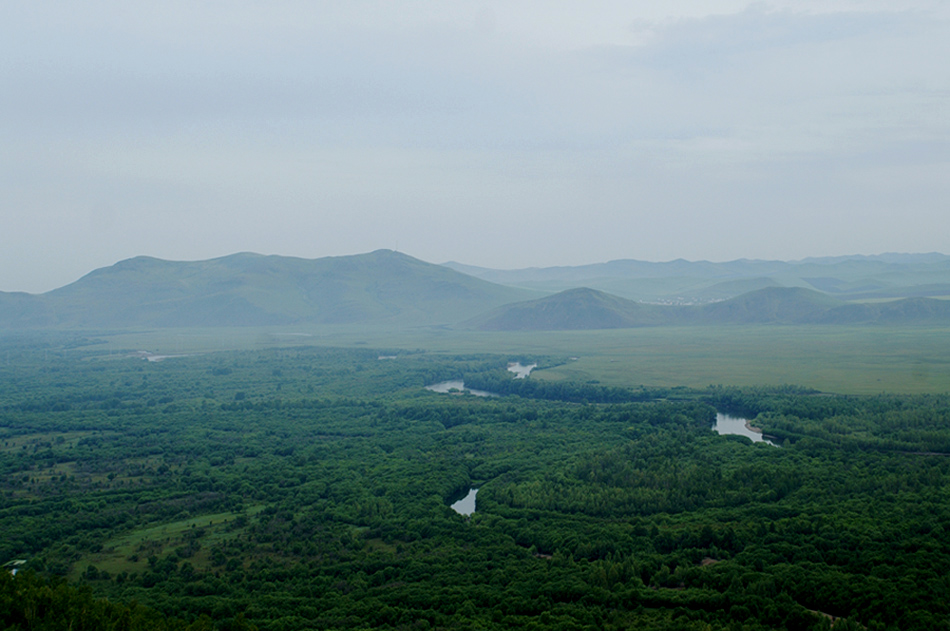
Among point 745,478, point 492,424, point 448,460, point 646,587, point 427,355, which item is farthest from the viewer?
point 427,355

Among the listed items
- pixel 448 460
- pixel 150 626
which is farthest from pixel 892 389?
pixel 150 626

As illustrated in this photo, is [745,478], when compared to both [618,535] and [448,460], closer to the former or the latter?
[618,535]

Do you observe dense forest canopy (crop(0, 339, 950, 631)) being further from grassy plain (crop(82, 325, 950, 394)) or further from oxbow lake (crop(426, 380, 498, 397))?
oxbow lake (crop(426, 380, 498, 397))

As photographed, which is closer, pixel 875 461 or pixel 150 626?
pixel 150 626

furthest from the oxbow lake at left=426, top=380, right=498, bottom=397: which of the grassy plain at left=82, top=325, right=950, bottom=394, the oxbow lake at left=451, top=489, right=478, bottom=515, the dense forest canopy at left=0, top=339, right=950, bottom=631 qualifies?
the oxbow lake at left=451, top=489, right=478, bottom=515

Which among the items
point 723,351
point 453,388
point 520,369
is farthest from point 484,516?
point 723,351

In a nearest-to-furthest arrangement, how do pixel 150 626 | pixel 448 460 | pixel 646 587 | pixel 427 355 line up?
pixel 150 626 → pixel 646 587 → pixel 448 460 → pixel 427 355
